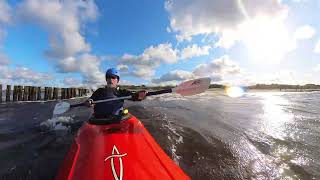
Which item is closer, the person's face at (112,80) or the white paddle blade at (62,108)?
the person's face at (112,80)

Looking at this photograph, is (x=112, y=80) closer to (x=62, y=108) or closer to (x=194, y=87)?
(x=62, y=108)

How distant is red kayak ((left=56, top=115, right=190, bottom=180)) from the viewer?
4777 millimetres

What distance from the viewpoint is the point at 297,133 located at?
1102 cm

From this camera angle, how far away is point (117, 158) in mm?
5066

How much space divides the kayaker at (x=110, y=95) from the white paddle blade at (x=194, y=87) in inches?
52.8

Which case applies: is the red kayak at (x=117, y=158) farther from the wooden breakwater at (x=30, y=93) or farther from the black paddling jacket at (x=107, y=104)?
the wooden breakwater at (x=30, y=93)

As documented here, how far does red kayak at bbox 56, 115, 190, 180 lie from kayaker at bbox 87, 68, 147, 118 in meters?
1.05

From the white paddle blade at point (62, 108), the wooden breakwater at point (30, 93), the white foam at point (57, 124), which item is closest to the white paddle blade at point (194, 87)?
the white paddle blade at point (62, 108)

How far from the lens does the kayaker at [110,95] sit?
7655mm

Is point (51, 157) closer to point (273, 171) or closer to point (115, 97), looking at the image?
point (115, 97)

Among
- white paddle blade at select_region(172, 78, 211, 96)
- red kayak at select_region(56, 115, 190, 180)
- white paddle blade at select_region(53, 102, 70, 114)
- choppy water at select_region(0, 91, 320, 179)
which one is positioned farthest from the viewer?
white paddle blade at select_region(172, 78, 211, 96)

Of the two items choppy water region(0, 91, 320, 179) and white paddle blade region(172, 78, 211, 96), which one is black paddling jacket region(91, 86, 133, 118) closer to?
choppy water region(0, 91, 320, 179)

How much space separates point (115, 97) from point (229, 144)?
3552mm

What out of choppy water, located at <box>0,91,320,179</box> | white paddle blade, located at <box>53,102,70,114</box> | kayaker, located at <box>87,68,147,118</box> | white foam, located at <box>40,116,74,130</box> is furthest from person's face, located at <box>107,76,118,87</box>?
white foam, located at <box>40,116,74,130</box>
